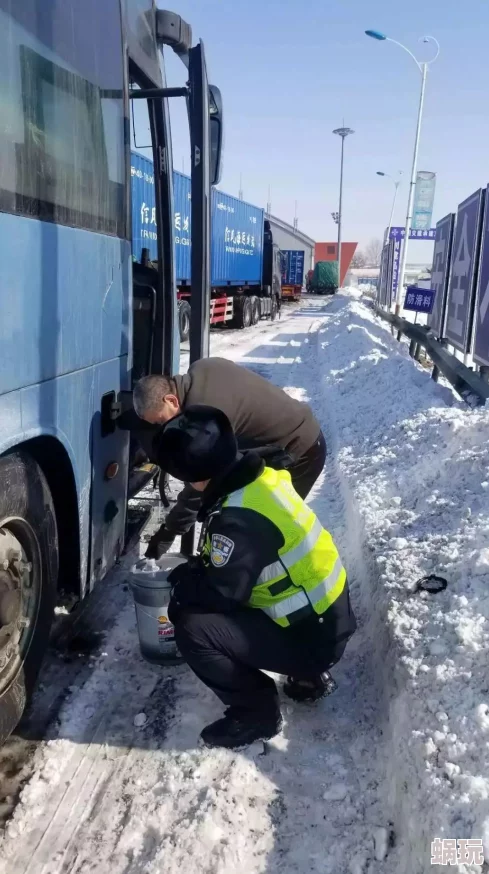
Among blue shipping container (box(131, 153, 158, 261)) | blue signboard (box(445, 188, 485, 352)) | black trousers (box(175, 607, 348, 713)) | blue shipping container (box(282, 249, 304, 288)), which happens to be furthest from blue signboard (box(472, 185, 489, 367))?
blue shipping container (box(282, 249, 304, 288))

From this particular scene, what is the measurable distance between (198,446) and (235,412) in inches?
42.4

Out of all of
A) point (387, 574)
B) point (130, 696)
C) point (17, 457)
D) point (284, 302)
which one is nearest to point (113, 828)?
point (130, 696)

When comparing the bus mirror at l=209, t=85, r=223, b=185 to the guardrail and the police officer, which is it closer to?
the police officer

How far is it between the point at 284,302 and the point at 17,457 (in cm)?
4225

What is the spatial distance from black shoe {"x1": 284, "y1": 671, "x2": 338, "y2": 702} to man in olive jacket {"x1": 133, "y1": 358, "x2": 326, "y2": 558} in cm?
100

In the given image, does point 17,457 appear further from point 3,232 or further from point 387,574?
point 387,574

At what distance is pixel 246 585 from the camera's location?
248 centimetres

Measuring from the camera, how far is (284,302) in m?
43.4

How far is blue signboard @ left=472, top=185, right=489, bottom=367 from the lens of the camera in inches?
263

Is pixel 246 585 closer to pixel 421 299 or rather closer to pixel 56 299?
pixel 56 299

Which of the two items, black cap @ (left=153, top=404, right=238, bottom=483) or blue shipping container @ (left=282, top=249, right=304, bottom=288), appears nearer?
black cap @ (left=153, top=404, right=238, bottom=483)

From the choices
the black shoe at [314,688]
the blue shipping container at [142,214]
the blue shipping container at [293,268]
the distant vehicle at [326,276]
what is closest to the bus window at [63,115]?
the black shoe at [314,688]

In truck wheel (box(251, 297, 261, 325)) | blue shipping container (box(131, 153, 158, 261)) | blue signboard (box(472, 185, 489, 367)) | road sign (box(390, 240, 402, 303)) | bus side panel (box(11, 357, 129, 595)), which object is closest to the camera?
bus side panel (box(11, 357, 129, 595))

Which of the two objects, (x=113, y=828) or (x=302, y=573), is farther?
(x=302, y=573)
